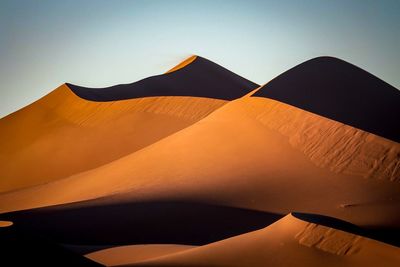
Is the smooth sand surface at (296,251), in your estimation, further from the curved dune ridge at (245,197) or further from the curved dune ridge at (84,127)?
the curved dune ridge at (84,127)

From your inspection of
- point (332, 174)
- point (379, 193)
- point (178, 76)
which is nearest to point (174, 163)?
point (332, 174)

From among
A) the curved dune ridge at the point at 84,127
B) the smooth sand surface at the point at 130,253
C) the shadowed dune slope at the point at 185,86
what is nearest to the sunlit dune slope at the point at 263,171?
the smooth sand surface at the point at 130,253

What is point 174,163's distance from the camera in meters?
30.9

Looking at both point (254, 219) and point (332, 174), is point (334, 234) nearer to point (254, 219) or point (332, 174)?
point (254, 219)

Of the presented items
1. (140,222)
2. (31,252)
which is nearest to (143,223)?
(140,222)

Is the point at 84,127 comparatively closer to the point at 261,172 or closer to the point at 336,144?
the point at 261,172

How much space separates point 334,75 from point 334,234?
19.3 meters

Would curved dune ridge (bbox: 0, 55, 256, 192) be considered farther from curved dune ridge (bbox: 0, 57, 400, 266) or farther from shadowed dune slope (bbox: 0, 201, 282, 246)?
shadowed dune slope (bbox: 0, 201, 282, 246)

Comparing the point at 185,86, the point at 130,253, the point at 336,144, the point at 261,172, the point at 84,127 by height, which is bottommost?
the point at 130,253

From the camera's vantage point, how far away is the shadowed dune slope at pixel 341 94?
31641 millimetres

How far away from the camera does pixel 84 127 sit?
152 ft

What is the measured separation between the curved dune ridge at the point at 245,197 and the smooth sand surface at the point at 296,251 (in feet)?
0.10

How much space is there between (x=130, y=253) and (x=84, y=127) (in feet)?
91.1

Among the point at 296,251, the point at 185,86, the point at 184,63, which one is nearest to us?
the point at 296,251
